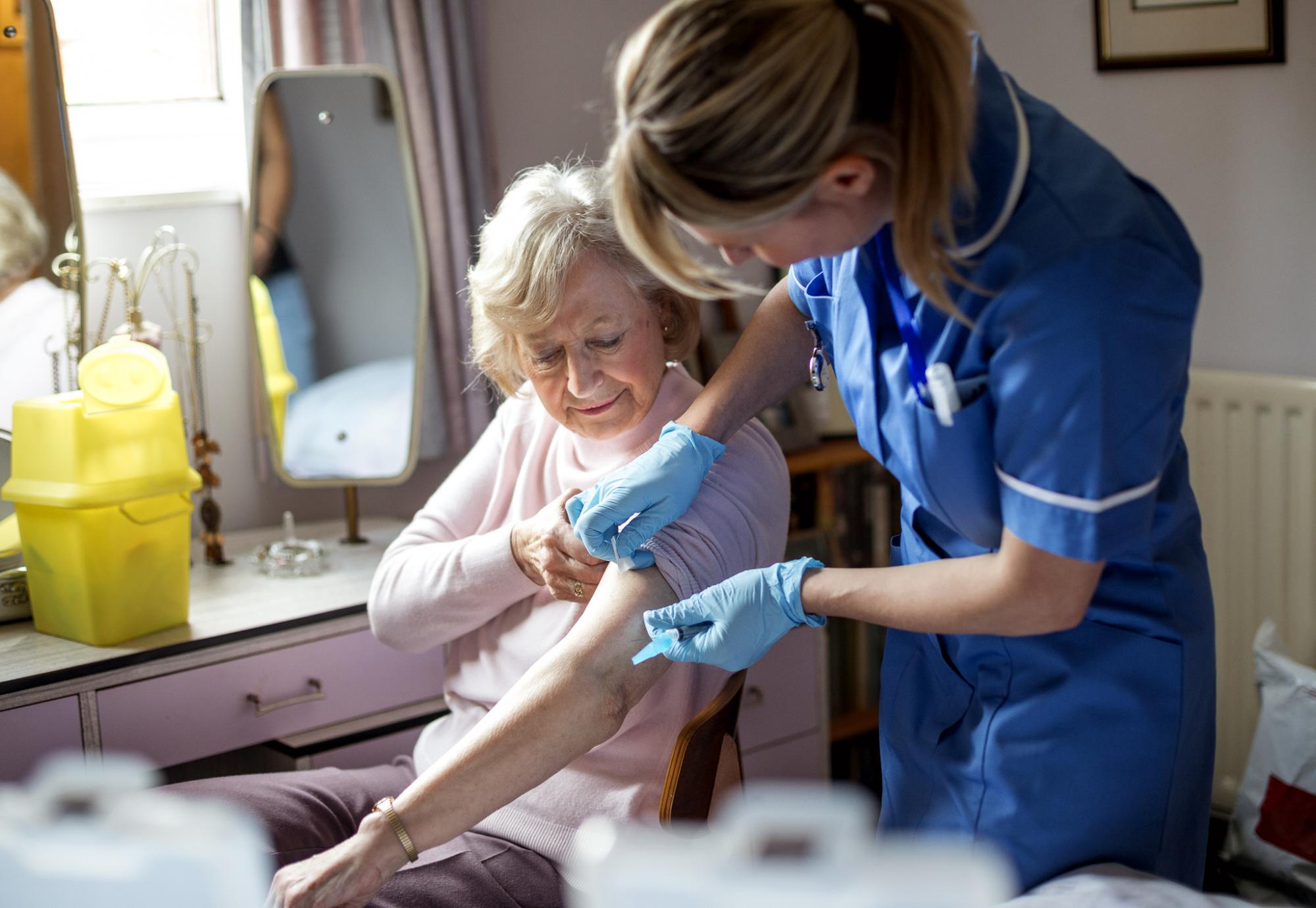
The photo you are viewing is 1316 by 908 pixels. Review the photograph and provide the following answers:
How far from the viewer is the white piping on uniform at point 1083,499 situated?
3.34ft

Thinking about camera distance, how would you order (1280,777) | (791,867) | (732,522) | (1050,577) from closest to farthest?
1. (791,867)
2. (1050,577)
3. (732,522)
4. (1280,777)

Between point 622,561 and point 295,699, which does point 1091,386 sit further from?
point 295,699

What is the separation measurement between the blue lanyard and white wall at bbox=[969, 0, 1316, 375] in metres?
1.41

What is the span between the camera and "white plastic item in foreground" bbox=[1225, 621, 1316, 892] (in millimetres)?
2027

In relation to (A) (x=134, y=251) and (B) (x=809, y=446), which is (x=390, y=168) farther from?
(B) (x=809, y=446)

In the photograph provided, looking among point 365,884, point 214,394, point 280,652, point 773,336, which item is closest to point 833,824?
point 365,884

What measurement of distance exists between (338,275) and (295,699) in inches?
29.3

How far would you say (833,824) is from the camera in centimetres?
61

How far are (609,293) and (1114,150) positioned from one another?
1.38 m

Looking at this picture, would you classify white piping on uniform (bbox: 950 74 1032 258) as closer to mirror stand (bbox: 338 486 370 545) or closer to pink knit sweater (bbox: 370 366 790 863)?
pink knit sweater (bbox: 370 366 790 863)

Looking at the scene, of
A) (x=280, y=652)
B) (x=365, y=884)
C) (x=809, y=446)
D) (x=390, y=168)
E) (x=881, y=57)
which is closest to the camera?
(x=881, y=57)

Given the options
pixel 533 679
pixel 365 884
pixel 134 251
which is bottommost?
pixel 365 884

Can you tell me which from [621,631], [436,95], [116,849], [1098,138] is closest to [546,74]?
[436,95]

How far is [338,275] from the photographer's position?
220 cm
